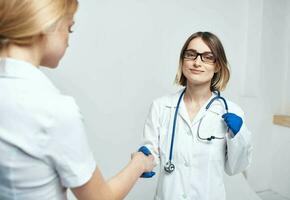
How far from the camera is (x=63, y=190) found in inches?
28.5

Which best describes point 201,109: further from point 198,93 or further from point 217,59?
point 217,59

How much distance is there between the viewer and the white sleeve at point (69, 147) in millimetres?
620

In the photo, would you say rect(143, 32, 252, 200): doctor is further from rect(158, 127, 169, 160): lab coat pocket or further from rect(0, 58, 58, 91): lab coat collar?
rect(0, 58, 58, 91): lab coat collar

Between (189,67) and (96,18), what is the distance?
78 centimetres

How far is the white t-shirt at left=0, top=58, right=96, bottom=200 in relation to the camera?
24.2 inches

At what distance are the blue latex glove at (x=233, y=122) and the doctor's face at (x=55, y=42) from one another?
78cm

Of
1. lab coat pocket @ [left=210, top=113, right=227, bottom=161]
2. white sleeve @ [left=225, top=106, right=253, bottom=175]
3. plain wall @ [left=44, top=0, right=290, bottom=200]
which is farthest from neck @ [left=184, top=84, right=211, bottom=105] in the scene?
plain wall @ [left=44, top=0, right=290, bottom=200]

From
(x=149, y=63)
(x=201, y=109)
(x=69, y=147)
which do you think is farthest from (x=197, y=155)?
(x=149, y=63)

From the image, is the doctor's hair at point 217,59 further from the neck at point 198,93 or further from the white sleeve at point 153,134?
the white sleeve at point 153,134

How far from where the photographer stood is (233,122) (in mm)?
1247

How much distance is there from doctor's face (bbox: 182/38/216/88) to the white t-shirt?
78 centimetres

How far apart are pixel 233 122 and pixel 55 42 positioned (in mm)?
817

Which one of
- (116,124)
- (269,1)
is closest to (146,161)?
(116,124)

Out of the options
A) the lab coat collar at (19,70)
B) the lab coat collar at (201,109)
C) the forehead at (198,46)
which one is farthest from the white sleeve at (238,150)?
the lab coat collar at (19,70)
